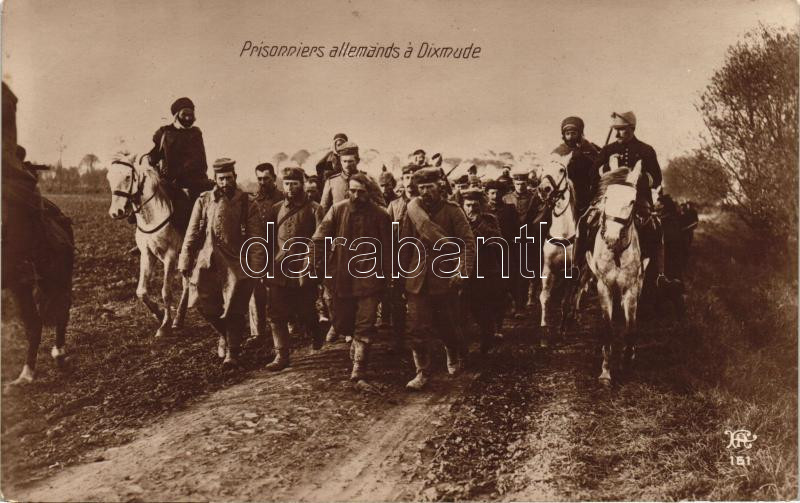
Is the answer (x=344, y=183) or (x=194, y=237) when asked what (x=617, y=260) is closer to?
(x=344, y=183)

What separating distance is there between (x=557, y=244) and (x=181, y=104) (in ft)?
14.6

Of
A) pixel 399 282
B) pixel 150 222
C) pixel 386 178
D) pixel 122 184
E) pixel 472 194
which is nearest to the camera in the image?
pixel 399 282

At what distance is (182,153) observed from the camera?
693cm

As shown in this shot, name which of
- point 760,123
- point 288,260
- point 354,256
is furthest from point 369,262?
point 760,123

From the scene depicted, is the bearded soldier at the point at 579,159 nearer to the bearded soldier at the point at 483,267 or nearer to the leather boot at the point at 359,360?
the bearded soldier at the point at 483,267

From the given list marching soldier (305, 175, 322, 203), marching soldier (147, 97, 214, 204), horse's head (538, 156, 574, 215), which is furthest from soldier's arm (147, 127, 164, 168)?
horse's head (538, 156, 574, 215)

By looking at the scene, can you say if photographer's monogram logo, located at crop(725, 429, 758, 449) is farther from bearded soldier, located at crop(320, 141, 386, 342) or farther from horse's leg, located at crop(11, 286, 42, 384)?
horse's leg, located at crop(11, 286, 42, 384)

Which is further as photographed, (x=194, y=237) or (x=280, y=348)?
(x=280, y=348)

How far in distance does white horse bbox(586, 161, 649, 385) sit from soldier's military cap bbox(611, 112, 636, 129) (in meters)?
0.63

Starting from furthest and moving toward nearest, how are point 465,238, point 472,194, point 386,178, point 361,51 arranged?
point 386,178 → point 472,194 → point 361,51 → point 465,238

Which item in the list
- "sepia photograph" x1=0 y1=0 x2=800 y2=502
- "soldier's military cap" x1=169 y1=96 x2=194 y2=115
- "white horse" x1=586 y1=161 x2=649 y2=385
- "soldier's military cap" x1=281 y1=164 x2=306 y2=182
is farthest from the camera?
"soldier's military cap" x1=169 y1=96 x2=194 y2=115

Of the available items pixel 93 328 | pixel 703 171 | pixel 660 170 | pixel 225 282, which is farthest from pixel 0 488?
pixel 703 171

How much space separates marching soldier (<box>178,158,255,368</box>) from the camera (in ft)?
20.5

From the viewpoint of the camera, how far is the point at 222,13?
645 cm
